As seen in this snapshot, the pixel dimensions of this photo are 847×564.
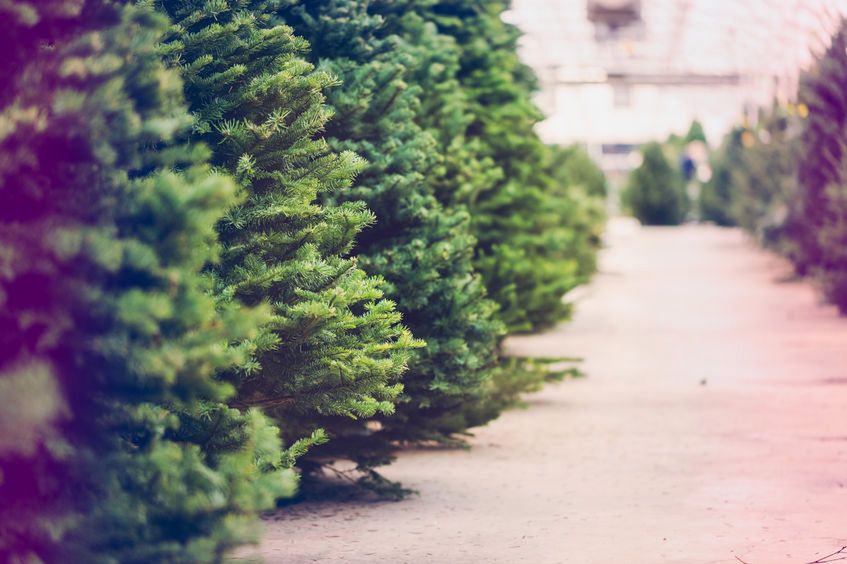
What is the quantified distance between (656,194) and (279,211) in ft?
141

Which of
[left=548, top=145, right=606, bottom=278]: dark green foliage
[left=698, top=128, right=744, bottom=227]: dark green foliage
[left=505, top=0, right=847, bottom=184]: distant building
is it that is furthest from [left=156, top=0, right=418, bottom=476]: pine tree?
[left=505, top=0, right=847, bottom=184]: distant building

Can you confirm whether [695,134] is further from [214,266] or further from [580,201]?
[214,266]

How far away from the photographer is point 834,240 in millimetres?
16500

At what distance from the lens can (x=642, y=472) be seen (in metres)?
7.99

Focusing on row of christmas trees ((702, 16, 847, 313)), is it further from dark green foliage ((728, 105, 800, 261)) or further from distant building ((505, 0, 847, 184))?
Answer: distant building ((505, 0, 847, 184))

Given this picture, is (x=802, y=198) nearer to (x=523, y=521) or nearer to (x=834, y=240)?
(x=834, y=240)

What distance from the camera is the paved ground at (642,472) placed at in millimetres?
6133

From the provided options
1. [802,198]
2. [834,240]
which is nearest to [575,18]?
[802,198]

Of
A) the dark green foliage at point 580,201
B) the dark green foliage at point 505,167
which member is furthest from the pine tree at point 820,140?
the dark green foliage at point 505,167

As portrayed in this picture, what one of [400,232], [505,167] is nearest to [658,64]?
[505,167]

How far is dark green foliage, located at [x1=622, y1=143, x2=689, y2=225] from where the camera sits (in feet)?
153

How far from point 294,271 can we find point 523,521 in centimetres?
218

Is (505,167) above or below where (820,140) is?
below

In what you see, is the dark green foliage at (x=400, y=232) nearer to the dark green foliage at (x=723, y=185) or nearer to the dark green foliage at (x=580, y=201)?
the dark green foliage at (x=580, y=201)
